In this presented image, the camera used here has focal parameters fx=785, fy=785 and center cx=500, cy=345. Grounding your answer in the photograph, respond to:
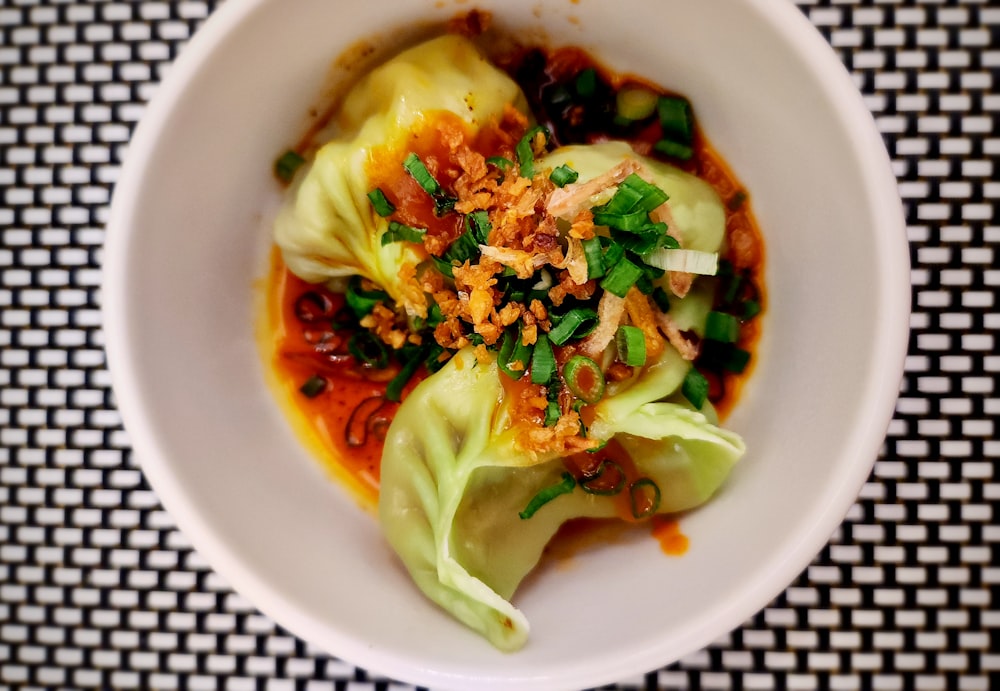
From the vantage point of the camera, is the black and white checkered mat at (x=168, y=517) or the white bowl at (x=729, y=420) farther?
the black and white checkered mat at (x=168, y=517)

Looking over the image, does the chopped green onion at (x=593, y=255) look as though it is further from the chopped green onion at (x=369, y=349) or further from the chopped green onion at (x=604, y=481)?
the chopped green onion at (x=369, y=349)

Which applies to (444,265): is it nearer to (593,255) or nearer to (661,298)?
(593,255)

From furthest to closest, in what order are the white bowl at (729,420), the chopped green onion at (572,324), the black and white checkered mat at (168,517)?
the black and white checkered mat at (168,517), the chopped green onion at (572,324), the white bowl at (729,420)

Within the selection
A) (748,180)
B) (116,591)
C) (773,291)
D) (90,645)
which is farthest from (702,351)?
(90,645)

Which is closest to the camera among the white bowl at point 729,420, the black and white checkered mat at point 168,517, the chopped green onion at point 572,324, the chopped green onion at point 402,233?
the white bowl at point 729,420

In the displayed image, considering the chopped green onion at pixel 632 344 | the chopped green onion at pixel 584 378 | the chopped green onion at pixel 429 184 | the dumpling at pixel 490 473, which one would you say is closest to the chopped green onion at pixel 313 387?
the dumpling at pixel 490 473

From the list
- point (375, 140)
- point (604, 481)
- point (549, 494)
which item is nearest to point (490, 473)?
point (549, 494)

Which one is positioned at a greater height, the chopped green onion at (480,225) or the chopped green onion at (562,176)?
the chopped green onion at (562,176)

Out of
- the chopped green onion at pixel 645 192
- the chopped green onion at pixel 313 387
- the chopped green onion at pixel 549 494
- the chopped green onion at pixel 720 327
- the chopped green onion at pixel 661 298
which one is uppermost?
the chopped green onion at pixel 645 192
